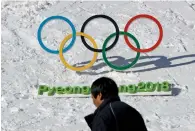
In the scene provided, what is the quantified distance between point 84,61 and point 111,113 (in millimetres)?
6854

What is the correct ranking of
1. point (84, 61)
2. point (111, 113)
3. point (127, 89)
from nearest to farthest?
point (111, 113) < point (127, 89) < point (84, 61)

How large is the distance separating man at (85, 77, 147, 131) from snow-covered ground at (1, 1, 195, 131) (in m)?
4.70

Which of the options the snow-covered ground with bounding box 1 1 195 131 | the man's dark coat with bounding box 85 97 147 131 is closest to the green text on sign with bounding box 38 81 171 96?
the snow-covered ground with bounding box 1 1 195 131

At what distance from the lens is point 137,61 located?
11.5m

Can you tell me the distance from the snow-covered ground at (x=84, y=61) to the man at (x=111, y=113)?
4.70m

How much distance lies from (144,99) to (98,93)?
5.63 metres

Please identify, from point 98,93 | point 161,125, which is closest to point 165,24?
point 161,125

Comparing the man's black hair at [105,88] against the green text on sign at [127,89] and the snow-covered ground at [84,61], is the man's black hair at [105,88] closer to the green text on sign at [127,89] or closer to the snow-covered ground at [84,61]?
the snow-covered ground at [84,61]

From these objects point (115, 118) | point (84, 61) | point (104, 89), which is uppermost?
point (84, 61)

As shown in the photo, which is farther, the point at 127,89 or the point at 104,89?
the point at 127,89

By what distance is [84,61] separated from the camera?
11570 millimetres

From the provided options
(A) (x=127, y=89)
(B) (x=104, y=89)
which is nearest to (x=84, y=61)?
(A) (x=127, y=89)

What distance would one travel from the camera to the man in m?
4.71

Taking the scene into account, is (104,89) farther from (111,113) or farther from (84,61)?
(84,61)
